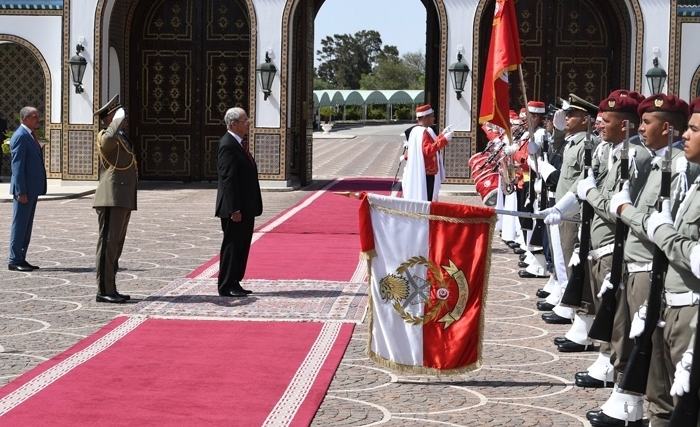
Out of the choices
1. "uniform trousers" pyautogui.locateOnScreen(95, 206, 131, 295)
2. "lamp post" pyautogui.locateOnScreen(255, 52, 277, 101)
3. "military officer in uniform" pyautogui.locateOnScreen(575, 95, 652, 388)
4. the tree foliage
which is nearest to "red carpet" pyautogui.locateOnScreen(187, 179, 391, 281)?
"uniform trousers" pyautogui.locateOnScreen(95, 206, 131, 295)

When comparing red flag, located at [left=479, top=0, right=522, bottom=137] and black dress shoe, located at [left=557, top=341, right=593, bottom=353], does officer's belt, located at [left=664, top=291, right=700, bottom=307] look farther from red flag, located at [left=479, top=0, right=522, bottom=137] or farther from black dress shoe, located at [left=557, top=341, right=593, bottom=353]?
red flag, located at [left=479, top=0, right=522, bottom=137]

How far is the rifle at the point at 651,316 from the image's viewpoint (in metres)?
4.71

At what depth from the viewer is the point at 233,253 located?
9758mm

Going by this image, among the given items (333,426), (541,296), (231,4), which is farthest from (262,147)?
(333,426)

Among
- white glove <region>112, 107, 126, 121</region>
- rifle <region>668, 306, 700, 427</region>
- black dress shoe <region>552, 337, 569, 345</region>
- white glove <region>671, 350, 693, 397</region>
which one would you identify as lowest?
black dress shoe <region>552, 337, 569, 345</region>

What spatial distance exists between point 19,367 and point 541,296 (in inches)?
192

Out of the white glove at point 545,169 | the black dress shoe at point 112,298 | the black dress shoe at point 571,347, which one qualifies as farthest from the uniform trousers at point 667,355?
the black dress shoe at point 112,298

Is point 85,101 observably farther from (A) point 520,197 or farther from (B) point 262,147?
Result: (A) point 520,197

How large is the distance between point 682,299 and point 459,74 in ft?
55.4

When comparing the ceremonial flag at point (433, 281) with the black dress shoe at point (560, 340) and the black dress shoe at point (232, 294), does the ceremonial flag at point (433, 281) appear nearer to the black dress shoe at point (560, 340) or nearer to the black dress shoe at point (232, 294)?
the black dress shoe at point (560, 340)

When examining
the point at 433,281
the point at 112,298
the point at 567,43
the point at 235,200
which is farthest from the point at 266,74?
the point at 433,281

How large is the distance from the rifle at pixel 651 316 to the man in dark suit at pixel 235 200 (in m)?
5.10

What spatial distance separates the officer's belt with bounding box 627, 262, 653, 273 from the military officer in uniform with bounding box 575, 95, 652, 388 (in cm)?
30

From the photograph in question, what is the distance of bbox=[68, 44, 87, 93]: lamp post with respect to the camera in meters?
21.3
